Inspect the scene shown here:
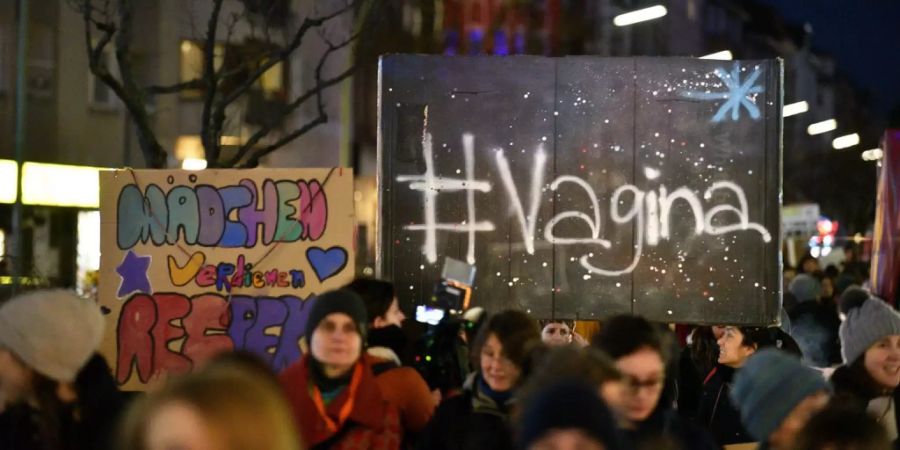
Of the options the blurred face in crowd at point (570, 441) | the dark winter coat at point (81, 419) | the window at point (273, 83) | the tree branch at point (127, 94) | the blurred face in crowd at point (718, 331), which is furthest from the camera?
the window at point (273, 83)

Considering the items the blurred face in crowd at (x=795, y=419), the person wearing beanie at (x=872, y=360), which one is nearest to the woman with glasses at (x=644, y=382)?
the blurred face in crowd at (x=795, y=419)

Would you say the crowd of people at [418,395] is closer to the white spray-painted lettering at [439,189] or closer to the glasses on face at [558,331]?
the white spray-painted lettering at [439,189]

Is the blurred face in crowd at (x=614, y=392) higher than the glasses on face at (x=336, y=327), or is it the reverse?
the glasses on face at (x=336, y=327)

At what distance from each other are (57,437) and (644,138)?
→ 4.18 m

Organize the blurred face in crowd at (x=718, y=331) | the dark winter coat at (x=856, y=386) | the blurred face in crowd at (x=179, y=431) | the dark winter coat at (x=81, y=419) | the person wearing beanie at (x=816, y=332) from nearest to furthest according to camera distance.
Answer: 1. the blurred face in crowd at (x=179, y=431)
2. the dark winter coat at (x=81, y=419)
3. the dark winter coat at (x=856, y=386)
4. the blurred face in crowd at (x=718, y=331)
5. the person wearing beanie at (x=816, y=332)

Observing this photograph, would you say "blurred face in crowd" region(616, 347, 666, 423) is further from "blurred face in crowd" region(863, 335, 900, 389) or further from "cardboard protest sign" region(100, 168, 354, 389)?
"cardboard protest sign" region(100, 168, 354, 389)

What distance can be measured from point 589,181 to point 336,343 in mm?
2645

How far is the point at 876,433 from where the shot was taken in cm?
431

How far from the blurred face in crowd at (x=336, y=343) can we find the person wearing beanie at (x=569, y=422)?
7.33ft

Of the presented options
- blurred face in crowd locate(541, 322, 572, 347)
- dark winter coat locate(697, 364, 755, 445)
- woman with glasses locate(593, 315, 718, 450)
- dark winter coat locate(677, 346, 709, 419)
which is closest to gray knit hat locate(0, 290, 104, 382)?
woman with glasses locate(593, 315, 718, 450)

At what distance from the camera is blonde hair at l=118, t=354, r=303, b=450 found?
10.0ft

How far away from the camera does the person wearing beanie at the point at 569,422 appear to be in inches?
137

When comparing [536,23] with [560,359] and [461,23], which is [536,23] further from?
[560,359]

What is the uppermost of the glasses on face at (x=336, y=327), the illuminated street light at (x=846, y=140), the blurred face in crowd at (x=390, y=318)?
the illuminated street light at (x=846, y=140)
